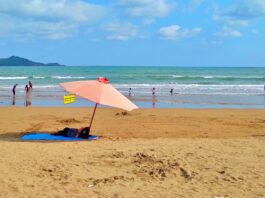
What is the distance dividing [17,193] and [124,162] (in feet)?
7.88

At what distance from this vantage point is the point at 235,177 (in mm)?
6562

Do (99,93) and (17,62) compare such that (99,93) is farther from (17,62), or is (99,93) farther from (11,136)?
(17,62)

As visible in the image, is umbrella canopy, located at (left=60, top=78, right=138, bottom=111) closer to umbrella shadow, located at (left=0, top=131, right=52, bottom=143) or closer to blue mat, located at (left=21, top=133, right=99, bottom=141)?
blue mat, located at (left=21, top=133, right=99, bottom=141)

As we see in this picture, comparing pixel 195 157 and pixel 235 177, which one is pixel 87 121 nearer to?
pixel 195 157

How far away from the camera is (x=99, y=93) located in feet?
31.7

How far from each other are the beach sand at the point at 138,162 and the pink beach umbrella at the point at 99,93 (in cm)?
97

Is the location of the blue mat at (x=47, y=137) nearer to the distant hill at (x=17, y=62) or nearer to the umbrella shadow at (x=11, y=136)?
the umbrella shadow at (x=11, y=136)

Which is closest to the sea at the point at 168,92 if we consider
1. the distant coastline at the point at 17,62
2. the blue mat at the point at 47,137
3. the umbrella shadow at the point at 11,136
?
the umbrella shadow at the point at 11,136

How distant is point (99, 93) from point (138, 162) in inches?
105

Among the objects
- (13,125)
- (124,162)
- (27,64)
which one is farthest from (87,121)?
(27,64)

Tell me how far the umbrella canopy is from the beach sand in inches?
38.4

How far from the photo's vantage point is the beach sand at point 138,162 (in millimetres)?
5996

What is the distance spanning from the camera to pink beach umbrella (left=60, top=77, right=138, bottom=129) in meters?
9.52

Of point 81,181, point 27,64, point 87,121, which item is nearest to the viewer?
point 81,181
